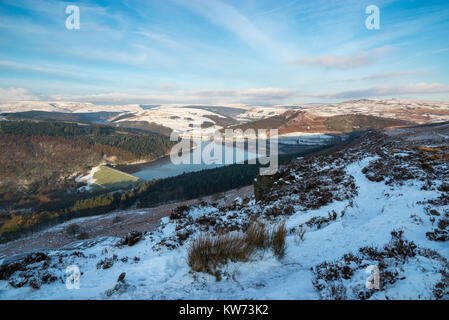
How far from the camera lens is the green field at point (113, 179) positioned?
88812mm

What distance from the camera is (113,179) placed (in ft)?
308

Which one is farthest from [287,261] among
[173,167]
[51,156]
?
[51,156]

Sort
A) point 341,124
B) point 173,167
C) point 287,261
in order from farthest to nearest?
point 341,124, point 173,167, point 287,261

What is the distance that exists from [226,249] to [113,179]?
336 feet

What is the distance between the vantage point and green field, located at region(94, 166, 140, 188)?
88.8 m

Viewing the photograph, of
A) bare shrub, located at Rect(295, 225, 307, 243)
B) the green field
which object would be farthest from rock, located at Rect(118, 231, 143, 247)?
the green field

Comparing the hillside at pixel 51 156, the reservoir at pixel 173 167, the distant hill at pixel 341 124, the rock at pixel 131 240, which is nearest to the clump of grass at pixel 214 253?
the rock at pixel 131 240

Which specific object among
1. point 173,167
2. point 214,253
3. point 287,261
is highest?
point 214,253

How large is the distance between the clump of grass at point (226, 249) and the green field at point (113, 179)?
89.6 metres

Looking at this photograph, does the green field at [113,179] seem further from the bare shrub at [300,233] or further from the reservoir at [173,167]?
the bare shrub at [300,233]

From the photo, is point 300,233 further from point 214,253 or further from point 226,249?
point 214,253

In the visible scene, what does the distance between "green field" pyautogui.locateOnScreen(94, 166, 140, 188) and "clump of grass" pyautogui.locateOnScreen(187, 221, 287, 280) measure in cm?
8960
